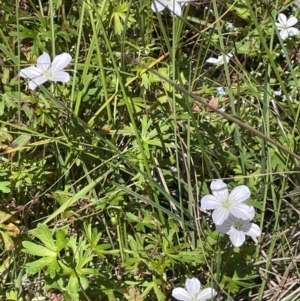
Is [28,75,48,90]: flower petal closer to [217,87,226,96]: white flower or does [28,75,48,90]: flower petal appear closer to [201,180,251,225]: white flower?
[201,180,251,225]: white flower

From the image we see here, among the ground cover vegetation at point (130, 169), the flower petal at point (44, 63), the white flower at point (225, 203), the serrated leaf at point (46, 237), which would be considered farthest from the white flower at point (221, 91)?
the serrated leaf at point (46, 237)

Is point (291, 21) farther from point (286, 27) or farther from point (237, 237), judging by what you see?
point (237, 237)

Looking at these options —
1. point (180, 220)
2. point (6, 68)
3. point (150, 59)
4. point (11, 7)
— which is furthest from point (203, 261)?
point (11, 7)

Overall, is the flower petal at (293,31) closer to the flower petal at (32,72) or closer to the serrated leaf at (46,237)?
the flower petal at (32,72)

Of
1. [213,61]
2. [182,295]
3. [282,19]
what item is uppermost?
[282,19]

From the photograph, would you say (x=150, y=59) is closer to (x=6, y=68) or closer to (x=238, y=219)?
(x=6, y=68)

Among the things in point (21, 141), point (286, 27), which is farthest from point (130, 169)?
point (286, 27)
